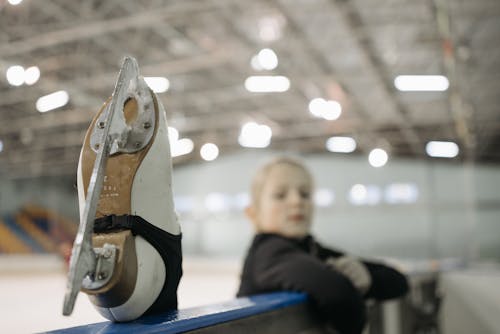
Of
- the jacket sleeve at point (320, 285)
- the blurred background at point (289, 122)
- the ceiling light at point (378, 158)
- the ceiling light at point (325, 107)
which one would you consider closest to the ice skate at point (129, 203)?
the blurred background at point (289, 122)

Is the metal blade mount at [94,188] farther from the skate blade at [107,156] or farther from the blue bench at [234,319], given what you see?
the blue bench at [234,319]

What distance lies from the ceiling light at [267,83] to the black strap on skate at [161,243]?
8565mm

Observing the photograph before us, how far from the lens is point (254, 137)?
13125 millimetres

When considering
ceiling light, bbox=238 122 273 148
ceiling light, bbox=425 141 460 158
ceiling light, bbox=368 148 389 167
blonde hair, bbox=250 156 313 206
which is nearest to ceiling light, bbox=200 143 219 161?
ceiling light, bbox=238 122 273 148

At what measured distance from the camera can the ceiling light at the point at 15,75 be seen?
144 inches

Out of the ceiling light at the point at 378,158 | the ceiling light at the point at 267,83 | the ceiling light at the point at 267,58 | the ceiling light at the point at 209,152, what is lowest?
the ceiling light at the point at 378,158

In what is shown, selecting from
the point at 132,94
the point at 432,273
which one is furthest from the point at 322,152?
the point at 132,94

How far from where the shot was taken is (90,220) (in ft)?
2.03

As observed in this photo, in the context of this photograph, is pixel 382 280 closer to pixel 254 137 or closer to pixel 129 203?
pixel 129 203

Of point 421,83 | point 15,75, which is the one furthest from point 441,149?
point 15,75

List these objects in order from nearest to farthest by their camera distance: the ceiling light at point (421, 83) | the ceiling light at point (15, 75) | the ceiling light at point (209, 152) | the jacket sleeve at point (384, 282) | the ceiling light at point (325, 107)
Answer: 1. the jacket sleeve at point (384, 282)
2. the ceiling light at point (15, 75)
3. the ceiling light at point (421, 83)
4. the ceiling light at point (325, 107)
5. the ceiling light at point (209, 152)

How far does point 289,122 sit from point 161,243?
12245 mm

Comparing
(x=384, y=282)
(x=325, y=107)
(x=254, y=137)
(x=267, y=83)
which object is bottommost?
(x=384, y=282)

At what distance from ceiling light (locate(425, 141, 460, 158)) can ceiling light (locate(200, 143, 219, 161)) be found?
5513 millimetres
